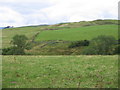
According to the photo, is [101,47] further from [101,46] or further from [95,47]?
[95,47]

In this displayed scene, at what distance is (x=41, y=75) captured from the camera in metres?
14.5

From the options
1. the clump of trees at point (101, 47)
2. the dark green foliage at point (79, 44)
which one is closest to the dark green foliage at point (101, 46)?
the clump of trees at point (101, 47)

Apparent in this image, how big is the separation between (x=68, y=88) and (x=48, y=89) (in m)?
1.21

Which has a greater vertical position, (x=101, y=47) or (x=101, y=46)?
(x=101, y=46)

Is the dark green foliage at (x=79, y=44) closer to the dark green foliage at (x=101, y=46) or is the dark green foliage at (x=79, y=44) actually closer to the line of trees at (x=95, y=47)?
the line of trees at (x=95, y=47)

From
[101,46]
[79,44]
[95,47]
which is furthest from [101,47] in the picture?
[79,44]

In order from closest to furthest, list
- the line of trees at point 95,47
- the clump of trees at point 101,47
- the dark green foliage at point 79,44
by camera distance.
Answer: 1. the line of trees at point 95,47
2. the clump of trees at point 101,47
3. the dark green foliage at point 79,44

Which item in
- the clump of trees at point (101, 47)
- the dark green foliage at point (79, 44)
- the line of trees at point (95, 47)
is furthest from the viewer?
the dark green foliage at point (79, 44)

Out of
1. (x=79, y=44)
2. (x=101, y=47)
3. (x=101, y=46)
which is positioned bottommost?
(x=79, y=44)

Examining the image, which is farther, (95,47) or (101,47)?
(95,47)

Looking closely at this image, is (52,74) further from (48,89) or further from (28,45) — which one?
(28,45)

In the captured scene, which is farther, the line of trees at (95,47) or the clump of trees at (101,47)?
the clump of trees at (101,47)

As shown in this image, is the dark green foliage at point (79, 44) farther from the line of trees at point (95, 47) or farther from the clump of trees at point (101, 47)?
the clump of trees at point (101, 47)

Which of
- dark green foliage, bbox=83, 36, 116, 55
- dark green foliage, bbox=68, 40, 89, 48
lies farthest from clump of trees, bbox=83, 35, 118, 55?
dark green foliage, bbox=68, 40, 89, 48
